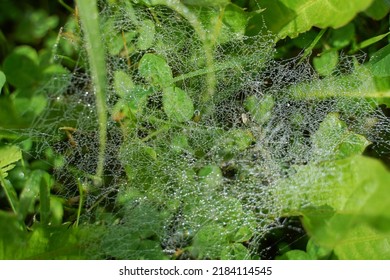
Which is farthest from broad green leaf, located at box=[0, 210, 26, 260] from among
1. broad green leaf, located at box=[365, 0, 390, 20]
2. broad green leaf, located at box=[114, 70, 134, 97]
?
broad green leaf, located at box=[365, 0, 390, 20]

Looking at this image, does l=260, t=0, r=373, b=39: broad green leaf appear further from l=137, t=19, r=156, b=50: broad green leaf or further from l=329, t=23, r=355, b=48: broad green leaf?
l=137, t=19, r=156, b=50: broad green leaf

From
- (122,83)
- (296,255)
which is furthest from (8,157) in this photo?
(296,255)

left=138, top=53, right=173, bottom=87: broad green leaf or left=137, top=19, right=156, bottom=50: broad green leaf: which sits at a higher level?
left=137, top=19, right=156, bottom=50: broad green leaf

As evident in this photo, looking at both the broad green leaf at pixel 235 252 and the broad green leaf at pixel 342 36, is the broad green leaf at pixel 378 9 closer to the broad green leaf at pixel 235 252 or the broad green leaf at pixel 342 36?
the broad green leaf at pixel 342 36

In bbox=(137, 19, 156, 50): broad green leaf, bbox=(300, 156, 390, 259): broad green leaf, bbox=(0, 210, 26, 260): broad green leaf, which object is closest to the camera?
bbox=(300, 156, 390, 259): broad green leaf

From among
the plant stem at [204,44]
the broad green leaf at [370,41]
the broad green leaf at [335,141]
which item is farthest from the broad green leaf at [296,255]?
the broad green leaf at [370,41]

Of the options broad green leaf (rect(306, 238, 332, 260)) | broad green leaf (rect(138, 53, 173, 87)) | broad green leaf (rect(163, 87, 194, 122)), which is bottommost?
broad green leaf (rect(306, 238, 332, 260))
